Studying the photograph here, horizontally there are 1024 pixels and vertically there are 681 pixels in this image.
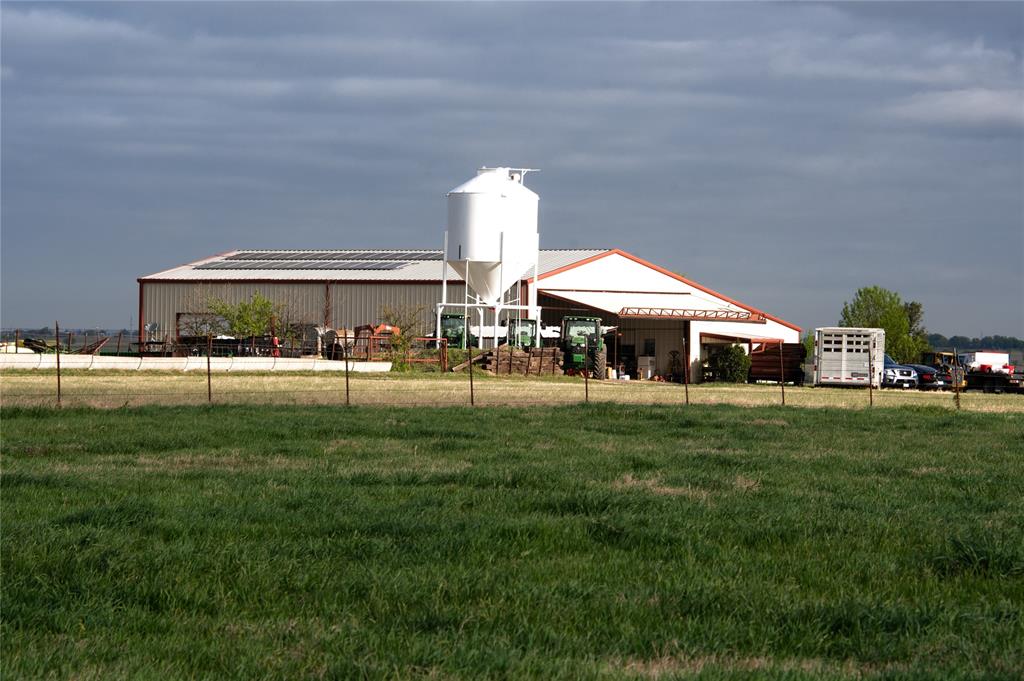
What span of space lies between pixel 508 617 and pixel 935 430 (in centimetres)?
1658

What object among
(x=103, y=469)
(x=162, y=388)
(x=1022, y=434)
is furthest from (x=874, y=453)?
(x=162, y=388)

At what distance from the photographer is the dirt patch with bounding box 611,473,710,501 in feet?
40.4

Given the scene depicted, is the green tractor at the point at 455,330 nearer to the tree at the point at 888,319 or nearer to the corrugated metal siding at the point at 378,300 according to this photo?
the corrugated metal siding at the point at 378,300

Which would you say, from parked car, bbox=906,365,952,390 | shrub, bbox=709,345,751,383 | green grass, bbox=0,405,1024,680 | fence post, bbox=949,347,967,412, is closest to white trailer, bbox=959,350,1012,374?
parked car, bbox=906,365,952,390

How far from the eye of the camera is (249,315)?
68.3 metres

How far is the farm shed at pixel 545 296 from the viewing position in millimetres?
64250

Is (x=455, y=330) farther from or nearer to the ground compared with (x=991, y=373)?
farther from the ground

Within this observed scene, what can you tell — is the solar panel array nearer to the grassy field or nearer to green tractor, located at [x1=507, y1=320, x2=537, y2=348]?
green tractor, located at [x1=507, y1=320, x2=537, y2=348]

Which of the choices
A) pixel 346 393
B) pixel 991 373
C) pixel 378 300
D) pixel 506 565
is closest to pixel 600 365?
pixel 991 373

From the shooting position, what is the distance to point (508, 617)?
23.6 feet

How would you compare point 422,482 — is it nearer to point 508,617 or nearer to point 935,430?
point 508,617

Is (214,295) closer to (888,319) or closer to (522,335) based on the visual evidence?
(522,335)

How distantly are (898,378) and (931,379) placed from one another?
1.56 meters

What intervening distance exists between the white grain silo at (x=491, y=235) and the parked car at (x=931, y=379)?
18.0 m
